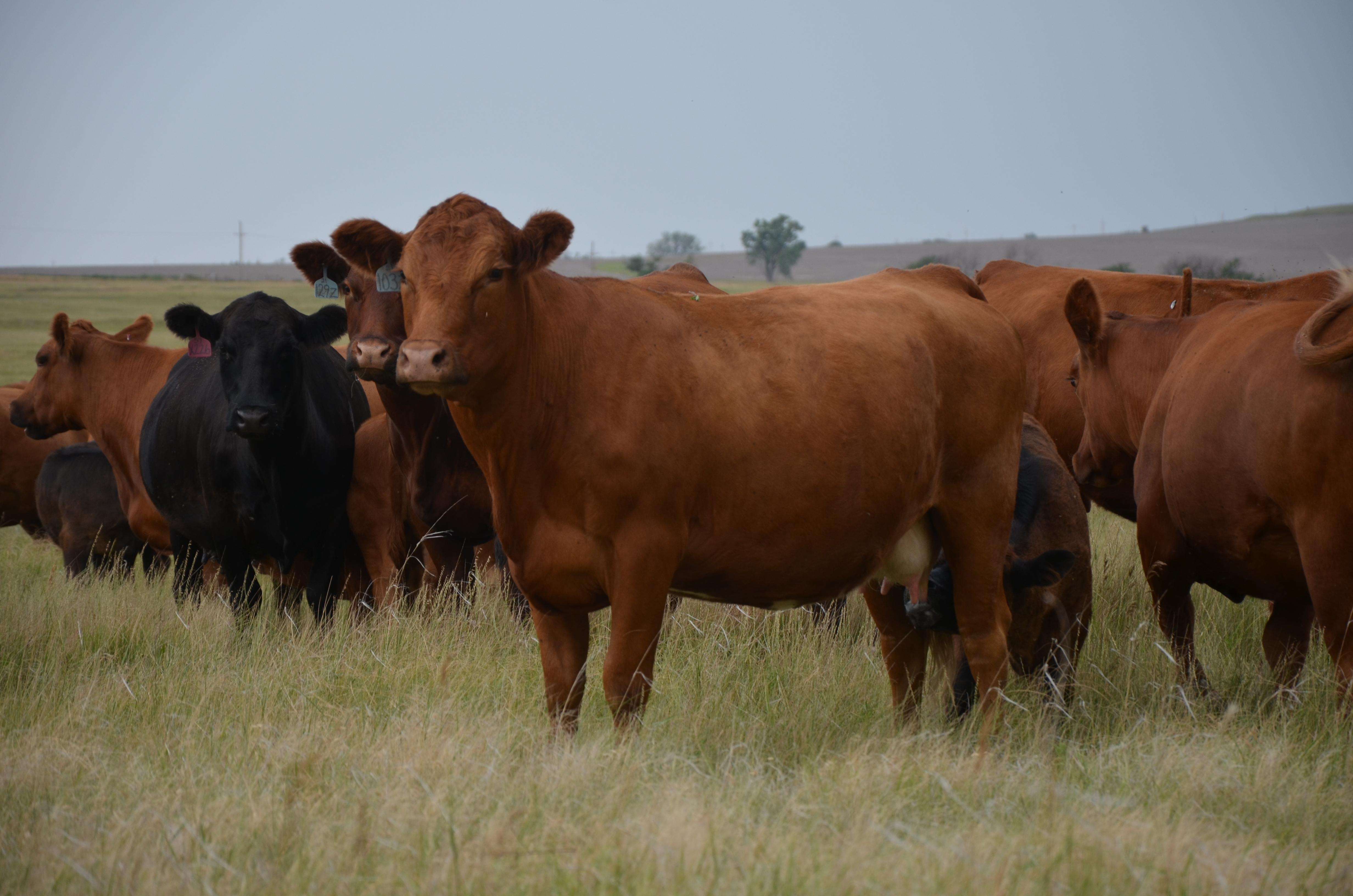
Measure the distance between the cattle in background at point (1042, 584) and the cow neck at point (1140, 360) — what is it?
762 millimetres

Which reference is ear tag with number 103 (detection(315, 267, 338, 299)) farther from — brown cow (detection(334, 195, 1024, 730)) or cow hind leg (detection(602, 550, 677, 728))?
cow hind leg (detection(602, 550, 677, 728))

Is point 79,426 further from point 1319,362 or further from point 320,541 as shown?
point 1319,362

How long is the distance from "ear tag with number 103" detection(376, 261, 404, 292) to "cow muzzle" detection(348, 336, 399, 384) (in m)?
0.52

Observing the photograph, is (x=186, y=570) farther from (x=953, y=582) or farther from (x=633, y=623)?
(x=953, y=582)

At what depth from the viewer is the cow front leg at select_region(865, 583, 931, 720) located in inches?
212

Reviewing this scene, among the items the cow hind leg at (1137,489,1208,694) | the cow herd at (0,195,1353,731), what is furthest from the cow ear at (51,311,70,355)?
the cow hind leg at (1137,489,1208,694)

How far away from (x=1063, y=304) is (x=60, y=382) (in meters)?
7.61

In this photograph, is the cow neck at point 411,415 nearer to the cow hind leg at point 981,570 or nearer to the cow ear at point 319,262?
the cow ear at point 319,262

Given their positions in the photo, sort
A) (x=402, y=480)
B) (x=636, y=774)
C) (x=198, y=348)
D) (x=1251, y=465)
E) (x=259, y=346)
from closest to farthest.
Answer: (x=636, y=774), (x=1251, y=465), (x=259, y=346), (x=198, y=348), (x=402, y=480)

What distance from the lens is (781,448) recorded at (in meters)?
4.25

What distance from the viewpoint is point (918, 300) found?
16.4ft

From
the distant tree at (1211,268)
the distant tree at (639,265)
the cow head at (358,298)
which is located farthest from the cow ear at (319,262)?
the distant tree at (639,265)

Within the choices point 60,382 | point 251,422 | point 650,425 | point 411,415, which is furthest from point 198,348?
point 650,425

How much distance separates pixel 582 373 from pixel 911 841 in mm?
1903
